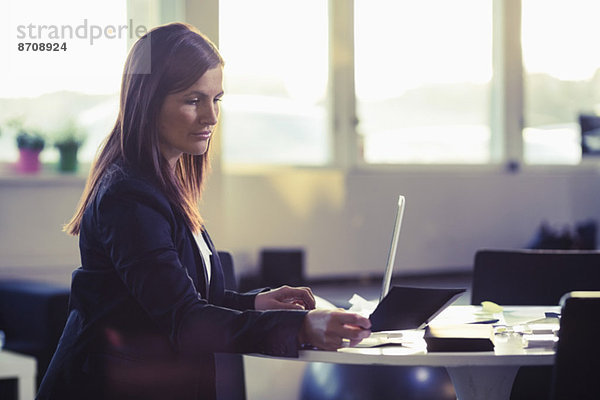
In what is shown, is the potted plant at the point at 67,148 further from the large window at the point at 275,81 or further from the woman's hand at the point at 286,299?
the woman's hand at the point at 286,299

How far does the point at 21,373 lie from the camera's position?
337 centimetres

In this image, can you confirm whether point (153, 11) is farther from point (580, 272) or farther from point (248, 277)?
point (580, 272)

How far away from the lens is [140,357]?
5.38 feet

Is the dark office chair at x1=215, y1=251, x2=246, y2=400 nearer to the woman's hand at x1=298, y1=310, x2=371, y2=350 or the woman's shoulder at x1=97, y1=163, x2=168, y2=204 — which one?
the woman's shoulder at x1=97, y1=163, x2=168, y2=204

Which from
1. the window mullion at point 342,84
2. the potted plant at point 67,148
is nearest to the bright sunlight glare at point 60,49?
the potted plant at point 67,148

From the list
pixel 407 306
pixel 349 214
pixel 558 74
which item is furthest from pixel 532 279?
pixel 558 74

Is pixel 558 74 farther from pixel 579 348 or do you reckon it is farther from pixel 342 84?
pixel 579 348

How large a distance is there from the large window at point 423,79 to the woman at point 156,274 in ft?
15.8

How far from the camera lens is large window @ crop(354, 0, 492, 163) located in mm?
6598

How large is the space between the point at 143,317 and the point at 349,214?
16.0 ft

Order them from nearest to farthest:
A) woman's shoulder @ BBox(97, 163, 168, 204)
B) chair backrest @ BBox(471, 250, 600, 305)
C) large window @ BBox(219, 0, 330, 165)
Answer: woman's shoulder @ BBox(97, 163, 168, 204)
chair backrest @ BBox(471, 250, 600, 305)
large window @ BBox(219, 0, 330, 165)

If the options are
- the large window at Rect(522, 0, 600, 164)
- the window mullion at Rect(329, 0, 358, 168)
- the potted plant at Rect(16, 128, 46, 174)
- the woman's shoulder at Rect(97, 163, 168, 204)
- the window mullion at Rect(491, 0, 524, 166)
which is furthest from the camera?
the large window at Rect(522, 0, 600, 164)

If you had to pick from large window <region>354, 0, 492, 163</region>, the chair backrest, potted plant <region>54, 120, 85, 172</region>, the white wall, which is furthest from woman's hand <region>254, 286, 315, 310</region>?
large window <region>354, 0, 492, 163</region>

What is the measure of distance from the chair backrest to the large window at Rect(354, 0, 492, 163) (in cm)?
373
